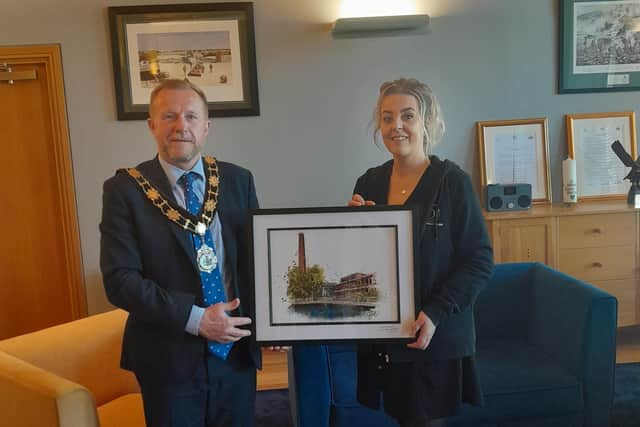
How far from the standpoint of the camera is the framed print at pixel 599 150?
352cm

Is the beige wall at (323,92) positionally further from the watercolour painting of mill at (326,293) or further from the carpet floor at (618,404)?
the watercolour painting of mill at (326,293)

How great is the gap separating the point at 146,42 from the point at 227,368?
2.33 meters

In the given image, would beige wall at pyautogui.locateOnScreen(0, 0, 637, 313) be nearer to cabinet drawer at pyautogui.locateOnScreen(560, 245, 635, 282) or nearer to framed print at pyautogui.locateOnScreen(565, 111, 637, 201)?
framed print at pyautogui.locateOnScreen(565, 111, 637, 201)

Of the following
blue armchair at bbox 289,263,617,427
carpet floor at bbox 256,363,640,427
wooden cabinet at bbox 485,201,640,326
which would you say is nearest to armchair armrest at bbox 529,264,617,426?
blue armchair at bbox 289,263,617,427

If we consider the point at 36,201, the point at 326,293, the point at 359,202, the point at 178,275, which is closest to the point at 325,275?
the point at 326,293

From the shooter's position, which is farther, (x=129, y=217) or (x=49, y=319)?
(x=49, y=319)

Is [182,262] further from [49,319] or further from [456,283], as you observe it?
[49,319]

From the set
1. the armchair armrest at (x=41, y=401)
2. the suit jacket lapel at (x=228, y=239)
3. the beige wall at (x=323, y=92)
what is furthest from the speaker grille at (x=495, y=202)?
the armchair armrest at (x=41, y=401)

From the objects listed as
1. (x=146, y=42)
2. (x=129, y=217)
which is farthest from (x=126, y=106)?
(x=129, y=217)

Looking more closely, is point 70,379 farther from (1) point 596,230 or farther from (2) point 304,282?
(1) point 596,230

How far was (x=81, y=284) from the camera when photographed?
344 cm

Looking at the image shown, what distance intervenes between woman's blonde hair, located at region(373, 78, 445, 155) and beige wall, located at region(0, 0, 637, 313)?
1.81m

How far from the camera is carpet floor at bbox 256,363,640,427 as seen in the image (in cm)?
258

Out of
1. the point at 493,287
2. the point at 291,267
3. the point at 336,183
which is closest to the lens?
the point at 291,267
